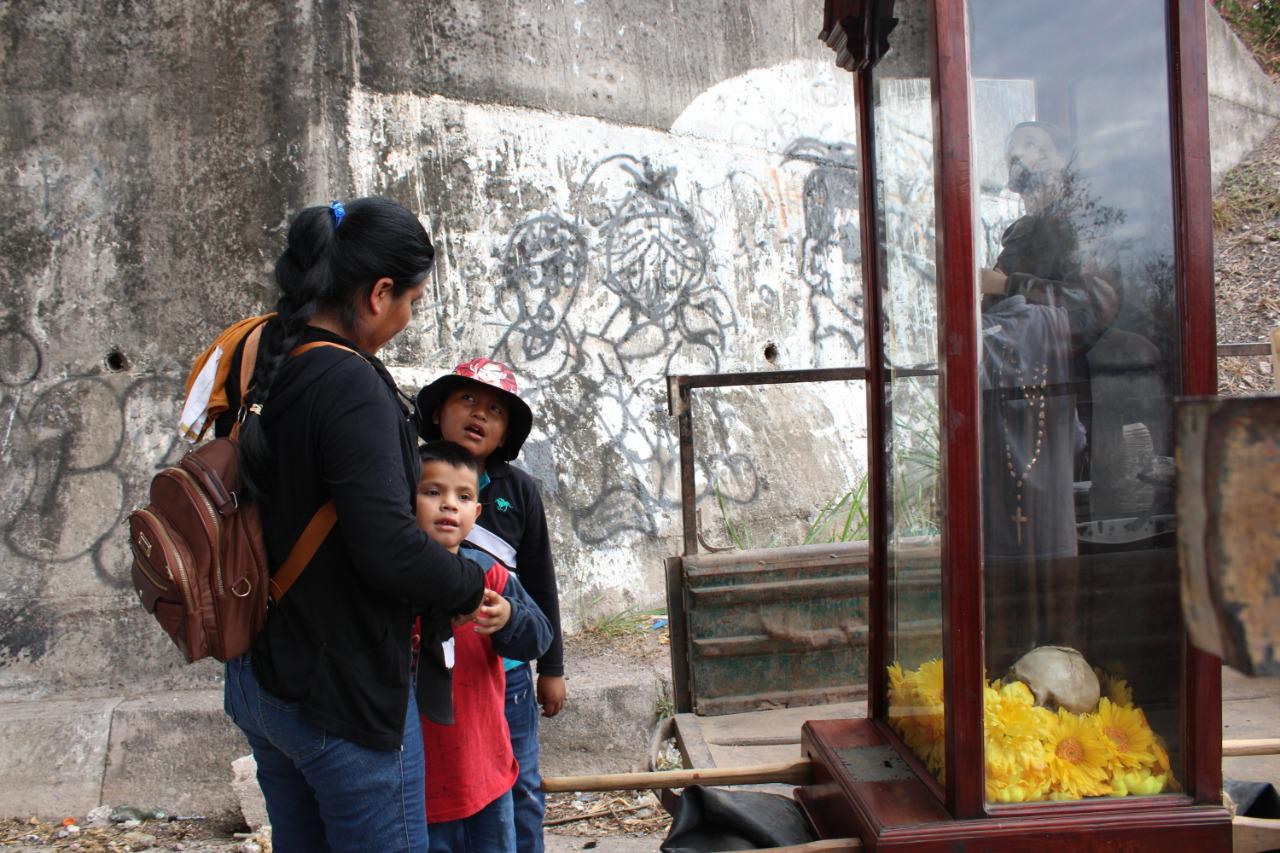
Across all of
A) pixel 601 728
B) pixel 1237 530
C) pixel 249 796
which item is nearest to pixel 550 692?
pixel 601 728

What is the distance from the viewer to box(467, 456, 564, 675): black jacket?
2.56m

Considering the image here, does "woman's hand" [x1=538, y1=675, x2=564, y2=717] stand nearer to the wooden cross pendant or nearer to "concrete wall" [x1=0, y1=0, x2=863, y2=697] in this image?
the wooden cross pendant

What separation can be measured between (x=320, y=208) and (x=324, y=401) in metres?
Result: 0.42

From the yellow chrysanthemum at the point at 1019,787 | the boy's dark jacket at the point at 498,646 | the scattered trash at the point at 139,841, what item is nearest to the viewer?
the yellow chrysanthemum at the point at 1019,787

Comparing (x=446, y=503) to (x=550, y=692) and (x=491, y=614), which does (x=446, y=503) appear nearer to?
(x=491, y=614)

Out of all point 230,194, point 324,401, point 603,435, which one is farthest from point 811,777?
point 230,194

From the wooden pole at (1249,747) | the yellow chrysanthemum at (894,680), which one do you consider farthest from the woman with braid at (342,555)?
the wooden pole at (1249,747)

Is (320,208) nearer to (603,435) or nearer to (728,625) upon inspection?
(728,625)

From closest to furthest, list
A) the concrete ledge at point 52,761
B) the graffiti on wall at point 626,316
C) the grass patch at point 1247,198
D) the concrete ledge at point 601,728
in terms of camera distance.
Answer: the concrete ledge at point 52,761 < the concrete ledge at point 601,728 < the graffiti on wall at point 626,316 < the grass patch at point 1247,198

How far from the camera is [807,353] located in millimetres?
6031

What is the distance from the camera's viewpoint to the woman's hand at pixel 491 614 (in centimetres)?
206

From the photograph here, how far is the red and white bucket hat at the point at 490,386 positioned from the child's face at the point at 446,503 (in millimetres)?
349

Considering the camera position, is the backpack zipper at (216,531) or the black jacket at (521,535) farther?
the black jacket at (521,535)

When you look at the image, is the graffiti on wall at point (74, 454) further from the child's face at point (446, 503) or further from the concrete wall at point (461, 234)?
the child's face at point (446, 503)
